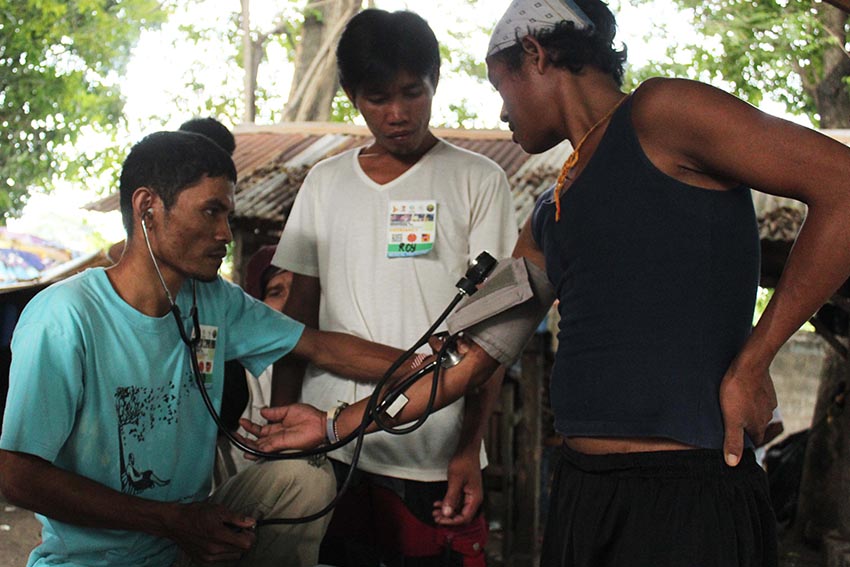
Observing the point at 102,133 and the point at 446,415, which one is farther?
the point at 102,133

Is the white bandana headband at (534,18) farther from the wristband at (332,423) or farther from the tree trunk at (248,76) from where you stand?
the tree trunk at (248,76)

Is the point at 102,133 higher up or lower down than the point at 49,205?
higher up


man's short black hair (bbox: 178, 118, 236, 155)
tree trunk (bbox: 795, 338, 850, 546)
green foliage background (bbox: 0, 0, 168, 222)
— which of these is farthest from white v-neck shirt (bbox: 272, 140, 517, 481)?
green foliage background (bbox: 0, 0, 168, 222)

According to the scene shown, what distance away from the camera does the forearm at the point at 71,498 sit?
2.13 meters

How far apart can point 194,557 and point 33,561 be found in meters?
0.39

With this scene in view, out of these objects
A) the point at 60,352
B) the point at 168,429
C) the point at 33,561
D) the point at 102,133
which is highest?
the point at 102,133

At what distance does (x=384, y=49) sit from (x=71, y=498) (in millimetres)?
1397

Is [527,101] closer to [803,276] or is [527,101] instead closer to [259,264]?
[803,276]

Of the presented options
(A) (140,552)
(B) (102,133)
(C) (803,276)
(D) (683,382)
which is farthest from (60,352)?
(B) (102,133)

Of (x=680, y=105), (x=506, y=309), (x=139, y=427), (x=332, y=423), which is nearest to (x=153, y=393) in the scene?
(x=139, y=427)

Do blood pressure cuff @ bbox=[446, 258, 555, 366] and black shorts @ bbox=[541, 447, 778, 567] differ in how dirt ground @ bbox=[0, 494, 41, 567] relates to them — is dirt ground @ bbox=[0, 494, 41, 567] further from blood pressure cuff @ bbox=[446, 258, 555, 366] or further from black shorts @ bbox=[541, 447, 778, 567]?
black shorts @ bbox=[541, 447, 778, 567]

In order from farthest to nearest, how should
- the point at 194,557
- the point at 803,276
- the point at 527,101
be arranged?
the point at 194,557, the point at 527,101, the point at 803,276

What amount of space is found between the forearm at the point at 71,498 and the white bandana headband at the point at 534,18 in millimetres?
Answer: 1295

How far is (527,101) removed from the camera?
197 cm
